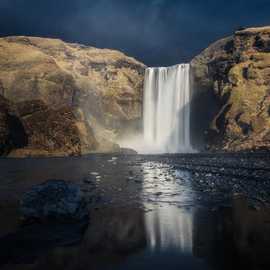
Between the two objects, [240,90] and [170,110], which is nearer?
[240,90]

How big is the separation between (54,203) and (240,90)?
96486 millimetres

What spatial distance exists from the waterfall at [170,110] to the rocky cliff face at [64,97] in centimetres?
1524

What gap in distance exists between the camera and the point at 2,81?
384ft

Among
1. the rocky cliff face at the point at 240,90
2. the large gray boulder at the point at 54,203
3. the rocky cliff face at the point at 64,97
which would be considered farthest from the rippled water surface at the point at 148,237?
the rocky cliff face at the point at 240,90

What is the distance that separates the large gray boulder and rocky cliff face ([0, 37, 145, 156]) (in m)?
58.6

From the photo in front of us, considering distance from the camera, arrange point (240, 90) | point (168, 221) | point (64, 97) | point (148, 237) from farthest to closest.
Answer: point (64, 97) < point (240, 90) < point (168, 221) < point (148, 237)

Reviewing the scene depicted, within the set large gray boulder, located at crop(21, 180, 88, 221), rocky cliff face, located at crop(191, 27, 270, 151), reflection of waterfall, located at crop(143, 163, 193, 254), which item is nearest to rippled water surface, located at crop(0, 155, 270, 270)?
reflection of waterfall, located at crop(143, 163, 193, 254)

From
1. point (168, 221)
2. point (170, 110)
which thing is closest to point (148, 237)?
point (168, 221)

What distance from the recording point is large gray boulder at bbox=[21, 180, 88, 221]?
1193 centimetres

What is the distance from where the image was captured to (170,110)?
111 meters

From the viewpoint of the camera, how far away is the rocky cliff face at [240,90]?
89781 mm

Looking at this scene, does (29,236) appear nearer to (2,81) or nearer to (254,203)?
(254,203)

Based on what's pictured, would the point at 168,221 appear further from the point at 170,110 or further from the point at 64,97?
the point at 64,97

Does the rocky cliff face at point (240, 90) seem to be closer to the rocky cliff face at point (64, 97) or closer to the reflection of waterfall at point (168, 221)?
the rocky cliff face at point (64, 97)
